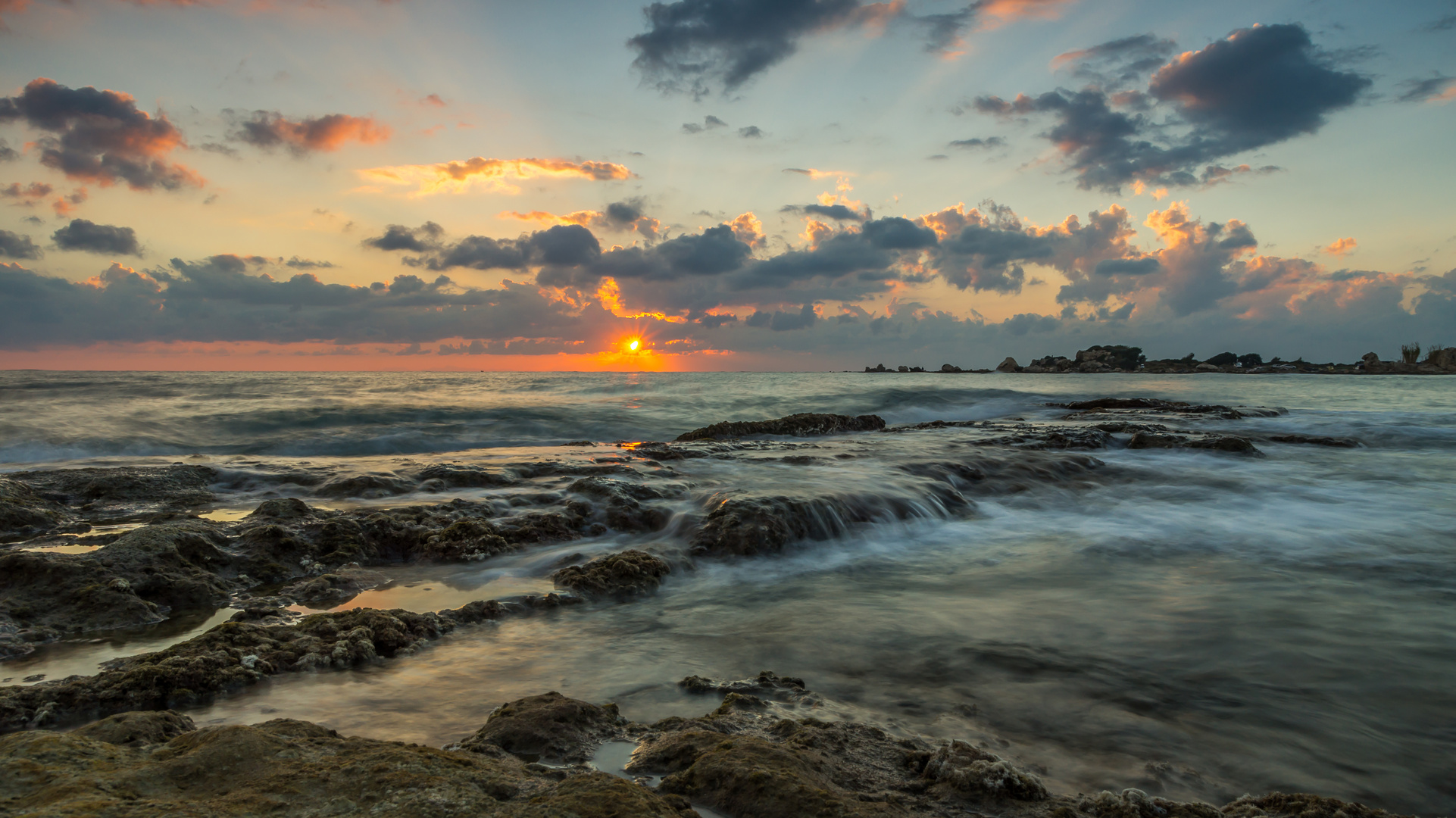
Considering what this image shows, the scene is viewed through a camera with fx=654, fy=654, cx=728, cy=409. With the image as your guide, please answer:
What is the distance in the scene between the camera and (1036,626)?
169 inches

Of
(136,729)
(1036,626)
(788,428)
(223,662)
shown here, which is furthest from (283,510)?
(788,428)

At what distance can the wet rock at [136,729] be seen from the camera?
2.12m

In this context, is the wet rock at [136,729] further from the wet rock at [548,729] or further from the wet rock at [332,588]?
the wet rock at [332,588]

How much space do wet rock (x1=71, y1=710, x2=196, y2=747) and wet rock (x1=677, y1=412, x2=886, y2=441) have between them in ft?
39.3

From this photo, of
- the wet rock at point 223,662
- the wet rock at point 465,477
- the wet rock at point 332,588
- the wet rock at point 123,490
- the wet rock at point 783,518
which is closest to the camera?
the wet rock at point 223,662

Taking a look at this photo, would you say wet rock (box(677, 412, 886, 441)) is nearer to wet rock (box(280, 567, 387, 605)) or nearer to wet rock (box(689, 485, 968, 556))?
wet rock (box(689, 485, 968, 556))

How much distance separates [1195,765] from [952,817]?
1343mm

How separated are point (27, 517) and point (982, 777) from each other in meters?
8.28

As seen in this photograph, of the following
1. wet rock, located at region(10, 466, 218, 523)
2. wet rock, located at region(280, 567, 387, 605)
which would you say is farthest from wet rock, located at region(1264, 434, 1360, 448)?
wet rock, located at region(10, 466, 218, 523)

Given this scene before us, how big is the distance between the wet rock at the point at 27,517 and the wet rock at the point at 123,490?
215 mm

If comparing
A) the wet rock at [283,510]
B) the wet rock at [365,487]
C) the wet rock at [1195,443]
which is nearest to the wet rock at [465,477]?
the wet rock at [365,487]

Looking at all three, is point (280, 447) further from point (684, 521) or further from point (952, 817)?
point (952, 817)

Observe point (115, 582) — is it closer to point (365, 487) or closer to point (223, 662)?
point (223, 662)

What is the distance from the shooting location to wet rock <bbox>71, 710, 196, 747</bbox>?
212 cm
